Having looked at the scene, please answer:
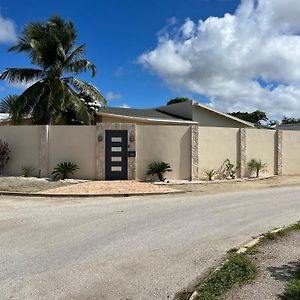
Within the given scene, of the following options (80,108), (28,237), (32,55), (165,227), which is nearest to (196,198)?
(165,227)

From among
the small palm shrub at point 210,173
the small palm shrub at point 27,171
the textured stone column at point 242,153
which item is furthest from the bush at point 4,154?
the textured stone column at point 242,153

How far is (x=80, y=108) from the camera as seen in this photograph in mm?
21953

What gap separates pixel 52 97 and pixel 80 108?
65.2 inches

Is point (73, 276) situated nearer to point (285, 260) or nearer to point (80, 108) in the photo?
point (285, 260)

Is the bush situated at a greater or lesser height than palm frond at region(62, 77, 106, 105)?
lesser

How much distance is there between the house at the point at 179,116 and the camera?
24.2 metres

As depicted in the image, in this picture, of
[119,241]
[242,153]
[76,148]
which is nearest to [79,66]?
[76,148]

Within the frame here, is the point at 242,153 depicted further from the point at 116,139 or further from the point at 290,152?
the point at 116,139

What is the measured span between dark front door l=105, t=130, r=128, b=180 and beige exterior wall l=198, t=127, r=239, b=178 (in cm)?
395

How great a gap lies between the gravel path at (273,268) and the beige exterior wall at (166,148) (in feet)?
37.4

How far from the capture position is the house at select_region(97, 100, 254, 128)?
79.3 feet

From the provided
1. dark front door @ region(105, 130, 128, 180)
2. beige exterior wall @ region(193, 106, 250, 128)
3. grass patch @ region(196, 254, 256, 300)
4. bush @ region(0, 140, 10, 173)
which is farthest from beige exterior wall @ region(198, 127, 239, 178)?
grass patch @ region(196, 254, 256, 300)

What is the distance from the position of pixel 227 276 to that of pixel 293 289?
34.0 inches

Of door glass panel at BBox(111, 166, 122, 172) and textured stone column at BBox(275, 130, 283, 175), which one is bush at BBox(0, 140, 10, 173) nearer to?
door glass panel at BBox(111, 166, 122, 172)
